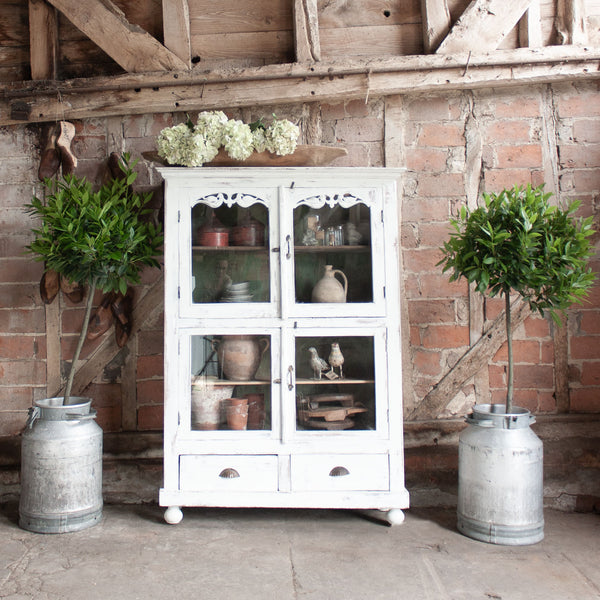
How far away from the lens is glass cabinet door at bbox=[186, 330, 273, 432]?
2701 millimetres

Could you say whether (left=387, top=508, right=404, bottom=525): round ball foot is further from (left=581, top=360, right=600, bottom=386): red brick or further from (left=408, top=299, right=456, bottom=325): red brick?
(left=581, top=360, right=600, bottom=386): red brick

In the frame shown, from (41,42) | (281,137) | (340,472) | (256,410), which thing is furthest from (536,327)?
(41,42)

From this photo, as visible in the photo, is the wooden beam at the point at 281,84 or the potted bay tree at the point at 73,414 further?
the wooden beam at the point at 281,84

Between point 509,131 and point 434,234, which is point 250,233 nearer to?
point 434,234

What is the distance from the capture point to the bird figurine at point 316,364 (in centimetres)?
271

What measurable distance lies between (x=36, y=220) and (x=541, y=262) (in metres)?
2.65

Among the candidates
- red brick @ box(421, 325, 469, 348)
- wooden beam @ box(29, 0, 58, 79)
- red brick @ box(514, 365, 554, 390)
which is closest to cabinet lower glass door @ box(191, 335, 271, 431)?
red brick @ box(421, 325, 469, 348)

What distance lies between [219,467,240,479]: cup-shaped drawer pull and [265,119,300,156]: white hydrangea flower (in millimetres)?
1508

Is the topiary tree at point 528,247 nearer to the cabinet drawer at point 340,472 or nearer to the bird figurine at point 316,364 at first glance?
the bird figurine at point 316,364

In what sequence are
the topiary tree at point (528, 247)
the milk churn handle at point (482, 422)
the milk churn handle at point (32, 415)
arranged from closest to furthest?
the topiary tree at point (528, 247) → the milk churn handle at point (482, 422) → the milk churn handle at point (32, 415)

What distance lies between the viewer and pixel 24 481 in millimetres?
2727

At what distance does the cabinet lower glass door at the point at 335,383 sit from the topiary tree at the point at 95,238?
0.93 metres

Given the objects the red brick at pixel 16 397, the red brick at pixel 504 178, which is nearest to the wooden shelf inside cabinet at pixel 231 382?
the red brick at pixel 16 397

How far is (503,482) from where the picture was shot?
2566 millimetres
